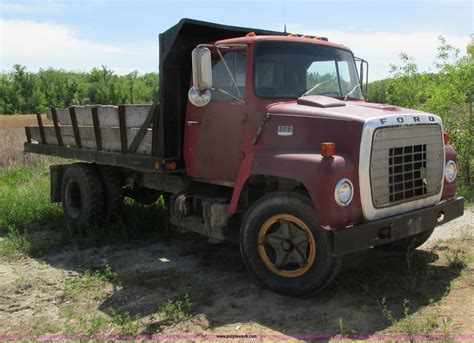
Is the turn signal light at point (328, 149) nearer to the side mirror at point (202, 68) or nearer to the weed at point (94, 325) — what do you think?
the side mirror at point (202, 68)

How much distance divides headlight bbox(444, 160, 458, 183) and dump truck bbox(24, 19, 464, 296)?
11 millimetres

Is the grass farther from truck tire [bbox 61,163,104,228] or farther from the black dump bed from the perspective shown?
the black dump bed

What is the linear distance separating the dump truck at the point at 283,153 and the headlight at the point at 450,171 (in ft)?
0.04

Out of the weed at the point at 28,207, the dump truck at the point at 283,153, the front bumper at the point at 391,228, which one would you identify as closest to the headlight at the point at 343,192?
the dump truck at the point at 283,153

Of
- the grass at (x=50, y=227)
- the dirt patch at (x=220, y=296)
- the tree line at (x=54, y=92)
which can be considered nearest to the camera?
the dirt patch at (x=220, y=296)

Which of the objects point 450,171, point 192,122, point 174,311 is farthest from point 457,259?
point 192,122

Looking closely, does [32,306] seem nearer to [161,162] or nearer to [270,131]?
[161,162]

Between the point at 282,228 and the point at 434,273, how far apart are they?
171 centimetres

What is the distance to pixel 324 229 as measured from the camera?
4.24 metres

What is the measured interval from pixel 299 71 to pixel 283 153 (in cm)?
114

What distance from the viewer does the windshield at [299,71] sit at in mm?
5074

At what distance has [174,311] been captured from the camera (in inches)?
168

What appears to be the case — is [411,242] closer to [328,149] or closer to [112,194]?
[328,149]

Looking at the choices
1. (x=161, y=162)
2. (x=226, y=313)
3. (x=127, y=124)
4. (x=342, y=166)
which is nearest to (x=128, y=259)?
(x=161, y=162)
